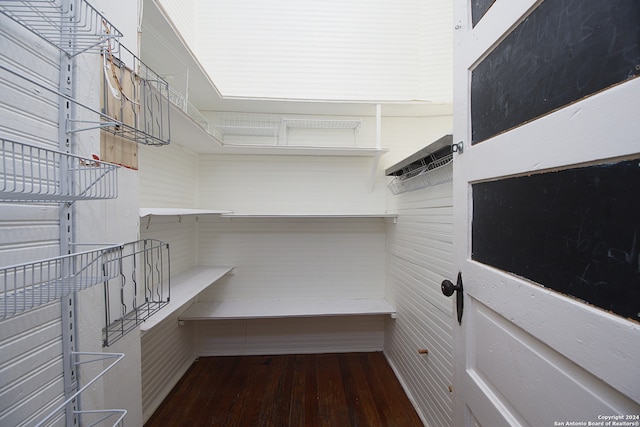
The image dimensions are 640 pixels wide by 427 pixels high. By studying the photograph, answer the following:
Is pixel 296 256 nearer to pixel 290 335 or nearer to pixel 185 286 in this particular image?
pixel 290 335

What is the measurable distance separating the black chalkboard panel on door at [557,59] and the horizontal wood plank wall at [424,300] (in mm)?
764

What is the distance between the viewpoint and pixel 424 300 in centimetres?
161

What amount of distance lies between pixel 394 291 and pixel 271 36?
2.72 meters

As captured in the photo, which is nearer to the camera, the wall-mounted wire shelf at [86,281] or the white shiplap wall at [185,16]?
the wall-mounted wire shelf at [86,281]

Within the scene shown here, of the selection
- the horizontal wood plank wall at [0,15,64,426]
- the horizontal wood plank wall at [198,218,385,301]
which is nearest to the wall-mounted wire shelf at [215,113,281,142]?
the horizontal wood plank wall at [198,218,385,301]

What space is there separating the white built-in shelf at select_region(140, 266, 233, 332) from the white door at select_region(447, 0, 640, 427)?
1.38m

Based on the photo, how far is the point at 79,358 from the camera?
831 millimetres

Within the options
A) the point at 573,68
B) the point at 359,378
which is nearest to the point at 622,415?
the point at 573,68

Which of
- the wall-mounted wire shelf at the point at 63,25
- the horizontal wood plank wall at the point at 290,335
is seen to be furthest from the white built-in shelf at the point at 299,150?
the horizontal wood plank wall at the point at 290,335

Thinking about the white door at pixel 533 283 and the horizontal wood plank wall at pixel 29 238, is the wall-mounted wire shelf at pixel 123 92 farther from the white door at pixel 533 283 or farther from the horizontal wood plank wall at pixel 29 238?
the white door at pixel 533 283

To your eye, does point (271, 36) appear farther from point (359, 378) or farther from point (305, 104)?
point (359, 378)

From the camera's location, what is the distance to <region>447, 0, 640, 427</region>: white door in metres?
0.37

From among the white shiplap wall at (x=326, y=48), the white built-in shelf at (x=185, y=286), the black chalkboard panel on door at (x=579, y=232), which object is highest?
the white shiplap wall at (x=326, y=48)

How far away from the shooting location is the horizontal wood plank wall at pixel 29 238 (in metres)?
0.66
